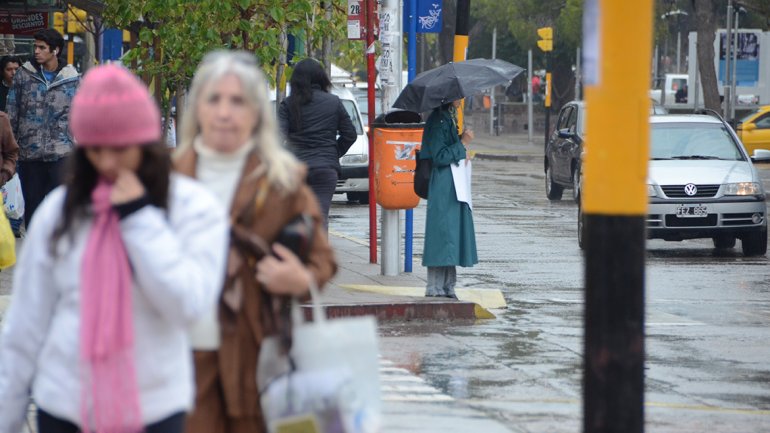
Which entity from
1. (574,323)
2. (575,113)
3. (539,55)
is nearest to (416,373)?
(574,323)

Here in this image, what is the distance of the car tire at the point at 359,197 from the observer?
85.0 feet

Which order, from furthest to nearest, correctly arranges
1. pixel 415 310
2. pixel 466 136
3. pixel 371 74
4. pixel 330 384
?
pixel 371 74
pixel 466 136
pixel 415 310
pixel 330 384

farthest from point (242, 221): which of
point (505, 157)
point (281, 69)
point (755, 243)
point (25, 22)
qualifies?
point (505, 157)

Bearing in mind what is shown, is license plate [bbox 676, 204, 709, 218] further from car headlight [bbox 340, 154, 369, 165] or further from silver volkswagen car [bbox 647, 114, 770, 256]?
car headlight [bbox 340, 154, 369, 165]

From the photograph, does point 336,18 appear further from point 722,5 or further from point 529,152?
point 722,5

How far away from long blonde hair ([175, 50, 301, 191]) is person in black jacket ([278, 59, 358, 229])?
784 cm

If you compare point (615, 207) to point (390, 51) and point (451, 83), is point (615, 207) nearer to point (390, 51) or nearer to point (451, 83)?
point (451, 83)

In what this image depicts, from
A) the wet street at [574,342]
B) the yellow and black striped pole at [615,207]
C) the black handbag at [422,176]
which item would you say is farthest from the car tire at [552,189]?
the yellow and black striped pole at [615,207]

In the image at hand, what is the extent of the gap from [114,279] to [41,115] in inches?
345

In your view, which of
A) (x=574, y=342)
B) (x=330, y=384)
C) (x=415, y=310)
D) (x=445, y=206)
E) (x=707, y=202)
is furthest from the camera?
(x=707, y=202)

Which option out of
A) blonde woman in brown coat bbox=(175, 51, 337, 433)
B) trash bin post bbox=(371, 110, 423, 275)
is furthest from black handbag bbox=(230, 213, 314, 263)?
trash bin post bbox=(371, 110, 423, 275)

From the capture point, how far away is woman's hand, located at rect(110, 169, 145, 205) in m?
3.78

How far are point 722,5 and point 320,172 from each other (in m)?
52.6

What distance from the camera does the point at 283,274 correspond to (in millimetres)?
4211
